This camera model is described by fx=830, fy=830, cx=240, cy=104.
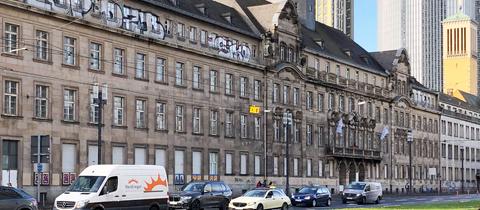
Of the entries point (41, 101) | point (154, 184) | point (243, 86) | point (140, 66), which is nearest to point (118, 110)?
point (140, 66)

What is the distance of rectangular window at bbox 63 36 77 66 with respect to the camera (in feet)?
182

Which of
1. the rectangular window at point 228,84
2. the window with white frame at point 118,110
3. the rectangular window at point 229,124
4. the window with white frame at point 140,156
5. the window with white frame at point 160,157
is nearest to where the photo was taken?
the window with white frame at point 118,110

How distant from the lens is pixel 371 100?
102 metres

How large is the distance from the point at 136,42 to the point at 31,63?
11088mm

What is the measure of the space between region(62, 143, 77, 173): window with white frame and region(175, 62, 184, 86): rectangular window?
13.4 m

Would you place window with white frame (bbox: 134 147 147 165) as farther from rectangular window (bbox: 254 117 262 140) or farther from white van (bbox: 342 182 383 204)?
rectangular window (bbox: 254 117 262 140)

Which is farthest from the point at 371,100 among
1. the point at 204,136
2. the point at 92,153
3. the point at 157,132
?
the point at 92,153

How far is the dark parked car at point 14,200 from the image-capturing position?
32.1m

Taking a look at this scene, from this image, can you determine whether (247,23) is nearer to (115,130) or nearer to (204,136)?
(204,136)

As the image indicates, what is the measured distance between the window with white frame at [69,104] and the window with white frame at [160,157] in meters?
9.64

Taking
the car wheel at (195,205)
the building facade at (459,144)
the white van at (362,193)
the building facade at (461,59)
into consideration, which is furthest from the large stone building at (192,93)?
the building facade at (461,59)

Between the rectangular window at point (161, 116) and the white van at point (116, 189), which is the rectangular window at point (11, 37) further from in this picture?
the white van at point (116, 189)

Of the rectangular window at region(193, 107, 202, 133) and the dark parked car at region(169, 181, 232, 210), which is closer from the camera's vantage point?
the dark parked car at region(169, 181, 232, 210)

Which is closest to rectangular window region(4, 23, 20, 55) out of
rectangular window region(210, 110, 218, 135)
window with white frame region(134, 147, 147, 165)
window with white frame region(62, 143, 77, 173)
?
window with white frame region(62, 143, 77, 173)
